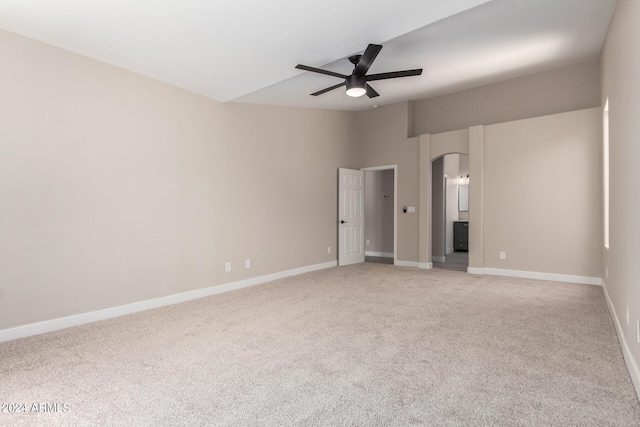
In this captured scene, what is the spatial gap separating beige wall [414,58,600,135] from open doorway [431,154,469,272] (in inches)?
44.0

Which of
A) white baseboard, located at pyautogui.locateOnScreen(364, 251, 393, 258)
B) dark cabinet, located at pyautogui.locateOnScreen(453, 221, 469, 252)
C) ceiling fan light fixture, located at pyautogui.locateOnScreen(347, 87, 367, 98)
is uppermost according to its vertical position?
ceiling fan light fixture, located at pyautogui.locateOnScreen(347, 87, 367, 98)

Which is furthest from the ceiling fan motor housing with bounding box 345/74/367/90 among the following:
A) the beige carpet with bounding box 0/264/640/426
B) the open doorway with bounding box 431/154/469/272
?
the open doorway with bounding box 431/154/469/272

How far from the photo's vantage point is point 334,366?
253 cm

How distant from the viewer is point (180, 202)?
4461 mm

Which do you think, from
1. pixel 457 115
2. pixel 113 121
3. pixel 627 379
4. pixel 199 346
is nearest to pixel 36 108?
pixel 113 121

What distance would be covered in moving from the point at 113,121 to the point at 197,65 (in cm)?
110

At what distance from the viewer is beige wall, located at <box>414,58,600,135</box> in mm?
5355

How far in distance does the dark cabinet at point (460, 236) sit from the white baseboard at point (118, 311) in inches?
217

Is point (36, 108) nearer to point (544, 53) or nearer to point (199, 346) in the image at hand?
point (199, 346)

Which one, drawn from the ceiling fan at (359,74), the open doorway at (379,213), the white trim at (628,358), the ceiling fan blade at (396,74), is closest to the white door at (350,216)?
the open doorway at (379,213)

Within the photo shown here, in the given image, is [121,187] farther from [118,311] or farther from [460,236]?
[460,236]

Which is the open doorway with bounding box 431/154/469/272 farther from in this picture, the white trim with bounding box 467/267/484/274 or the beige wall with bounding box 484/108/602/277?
the beige wall with bounding box 484/108/602/277

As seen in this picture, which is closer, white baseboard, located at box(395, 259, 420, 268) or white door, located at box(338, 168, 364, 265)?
white baseboard, located at box(395, 259, 420, 268)

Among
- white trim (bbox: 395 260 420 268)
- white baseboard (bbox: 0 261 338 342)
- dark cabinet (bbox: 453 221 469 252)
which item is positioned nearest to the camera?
white baseboard (bbox: 0 261 338 342)
